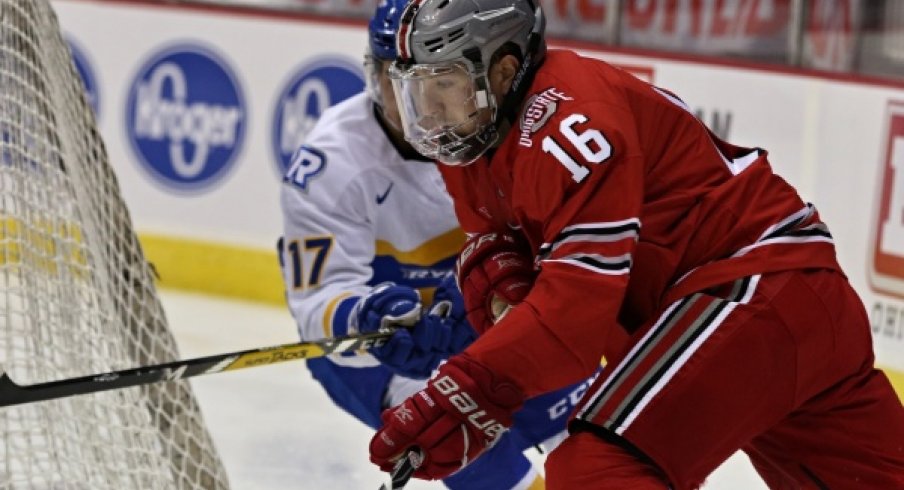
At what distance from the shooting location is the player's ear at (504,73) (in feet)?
7.89

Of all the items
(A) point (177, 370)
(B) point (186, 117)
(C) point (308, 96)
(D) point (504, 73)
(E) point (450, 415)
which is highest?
(D) point (504, 73)

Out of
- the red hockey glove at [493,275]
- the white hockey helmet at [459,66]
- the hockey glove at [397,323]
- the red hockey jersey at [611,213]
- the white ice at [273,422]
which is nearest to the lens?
the red hockey jersey at [611,213]

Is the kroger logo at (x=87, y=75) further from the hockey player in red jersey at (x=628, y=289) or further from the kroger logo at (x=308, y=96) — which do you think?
the hockey player in red jersey at (x=628, y=289)

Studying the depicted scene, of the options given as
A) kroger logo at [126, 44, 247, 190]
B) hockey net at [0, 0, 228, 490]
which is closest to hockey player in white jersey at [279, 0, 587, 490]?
hockey net at [0, 0, 228, 490]

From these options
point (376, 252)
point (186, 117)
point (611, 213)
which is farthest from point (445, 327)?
point (186, 117)

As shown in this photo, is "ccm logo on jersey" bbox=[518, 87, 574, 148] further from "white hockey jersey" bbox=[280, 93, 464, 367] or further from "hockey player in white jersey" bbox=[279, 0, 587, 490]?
"white hockey jersey" bbox=[280, 93, 464, 367]

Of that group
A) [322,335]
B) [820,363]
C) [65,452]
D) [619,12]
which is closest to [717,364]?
[820,363]

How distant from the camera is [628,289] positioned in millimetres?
2393

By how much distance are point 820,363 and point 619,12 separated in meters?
2.86

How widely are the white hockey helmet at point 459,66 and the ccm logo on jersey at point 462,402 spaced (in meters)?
0.35

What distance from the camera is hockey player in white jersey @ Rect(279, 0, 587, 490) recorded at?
3174mm

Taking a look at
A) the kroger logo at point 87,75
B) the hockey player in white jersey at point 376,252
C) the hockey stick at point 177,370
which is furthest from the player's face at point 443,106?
the kroger logo at point 87,75

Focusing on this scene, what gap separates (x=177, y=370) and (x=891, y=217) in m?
2.20

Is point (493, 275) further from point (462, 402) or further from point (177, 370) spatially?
point (177, 370)
